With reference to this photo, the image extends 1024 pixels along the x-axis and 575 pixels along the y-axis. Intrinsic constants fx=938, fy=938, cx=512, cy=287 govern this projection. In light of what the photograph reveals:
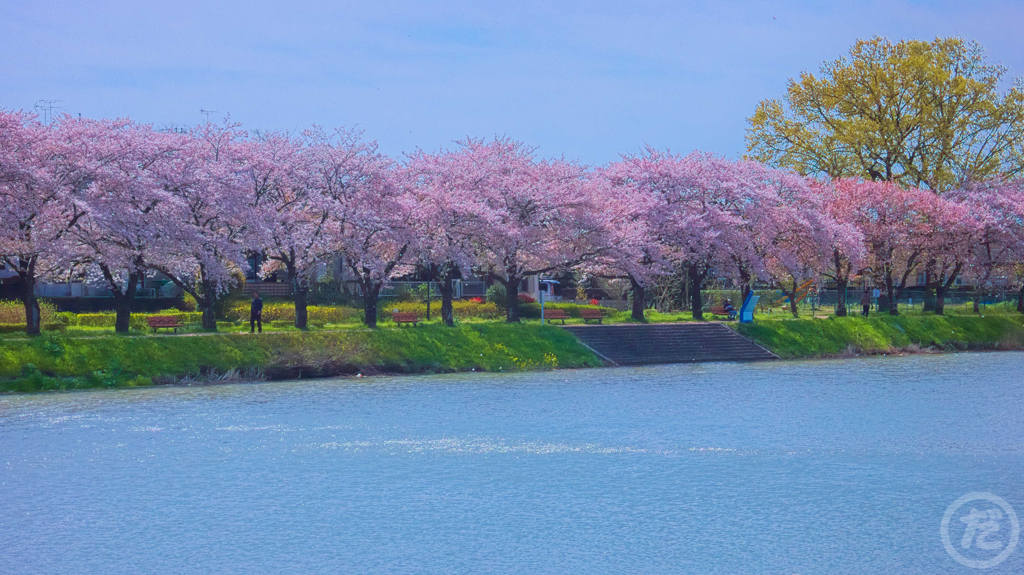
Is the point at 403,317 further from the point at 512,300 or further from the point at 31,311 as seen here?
the point at 31,311

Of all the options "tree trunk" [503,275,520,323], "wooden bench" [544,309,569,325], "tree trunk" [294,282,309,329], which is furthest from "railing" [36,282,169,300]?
"wooden bench" [544,309,569,325]

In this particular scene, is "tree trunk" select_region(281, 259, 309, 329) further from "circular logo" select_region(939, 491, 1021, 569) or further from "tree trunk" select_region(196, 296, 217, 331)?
"circular logo" select_region(939, 491, 1021, 569)

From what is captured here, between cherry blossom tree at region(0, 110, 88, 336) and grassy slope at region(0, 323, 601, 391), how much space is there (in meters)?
3.32

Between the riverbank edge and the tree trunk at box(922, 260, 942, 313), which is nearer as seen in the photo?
the riverbank edge

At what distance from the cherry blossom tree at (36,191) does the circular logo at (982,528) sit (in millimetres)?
27707

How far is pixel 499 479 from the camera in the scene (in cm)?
1773

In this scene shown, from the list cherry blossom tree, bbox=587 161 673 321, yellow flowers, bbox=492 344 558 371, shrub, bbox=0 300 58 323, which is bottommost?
yellow flowers, bbox=492 344 558 371

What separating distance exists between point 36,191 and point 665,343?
26.5m

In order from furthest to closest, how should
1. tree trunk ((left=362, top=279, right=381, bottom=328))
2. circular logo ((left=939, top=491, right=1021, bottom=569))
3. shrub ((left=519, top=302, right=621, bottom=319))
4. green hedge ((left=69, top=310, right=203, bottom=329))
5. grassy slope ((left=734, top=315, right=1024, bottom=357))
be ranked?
shrub ((left=519, top=302, right=621, bottom=319)) < grassy slope ((left=734, top=315, right=1024, bottom=357)) < tree trunk ((left=362, top=279, right=381, bottom=328)) < green hedge ((left=69, top=310, right=203, bottom=329)) < circular logo ((left=939, top=491, right=1021, bottom=569))

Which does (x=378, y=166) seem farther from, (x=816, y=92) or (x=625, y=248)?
(x=816, y=92)

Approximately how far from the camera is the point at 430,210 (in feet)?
133

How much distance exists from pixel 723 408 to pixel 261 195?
21476mm

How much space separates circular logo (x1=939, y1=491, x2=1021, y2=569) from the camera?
12.7m

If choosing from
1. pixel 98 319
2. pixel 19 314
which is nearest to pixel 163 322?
pixel 98 319
